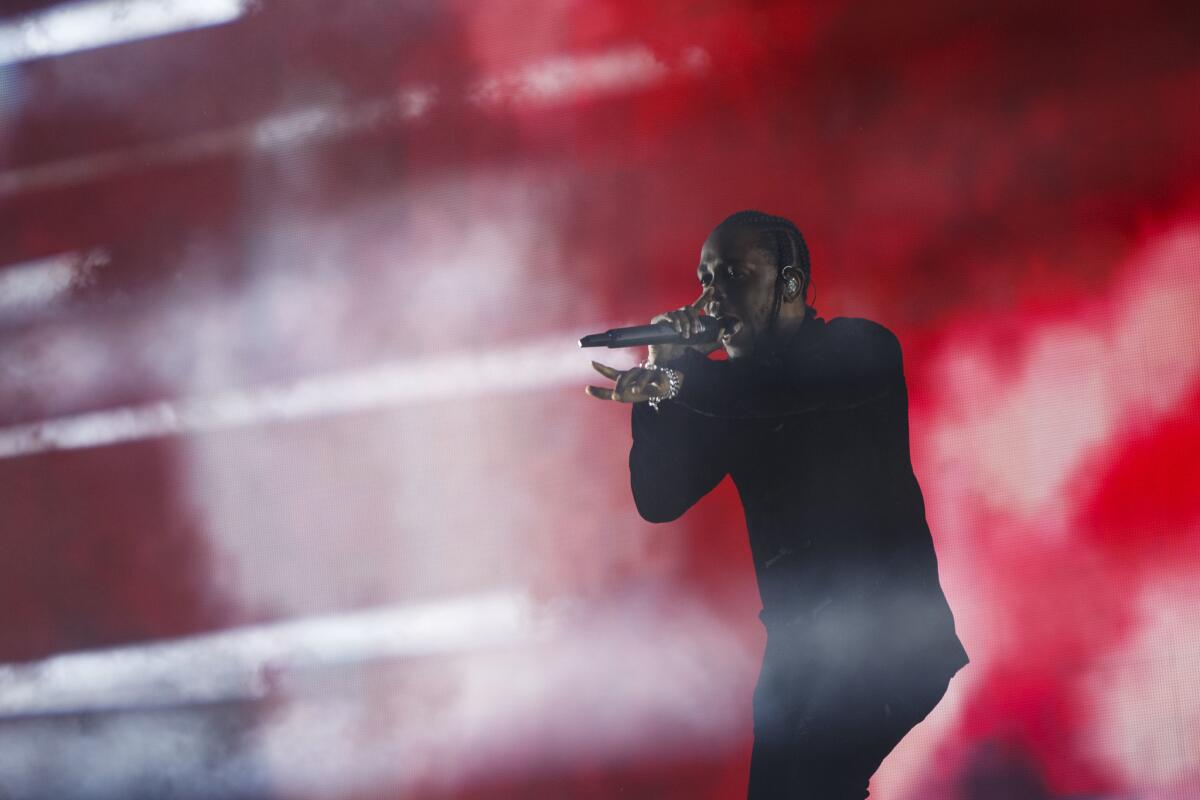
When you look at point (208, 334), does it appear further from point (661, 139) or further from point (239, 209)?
point (661, 139)

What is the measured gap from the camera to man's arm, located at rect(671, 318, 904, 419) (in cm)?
182

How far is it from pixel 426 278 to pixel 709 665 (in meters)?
1.24

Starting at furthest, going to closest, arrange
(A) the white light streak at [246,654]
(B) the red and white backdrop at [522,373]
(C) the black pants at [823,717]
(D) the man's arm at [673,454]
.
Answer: (A) the white light streak at [246,654] < (B) the red and white backdrop at [522,373] < (D) the man's arm at [673,454] < (C) the black pants at [823,717]

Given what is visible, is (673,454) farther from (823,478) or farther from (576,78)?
(576,78)

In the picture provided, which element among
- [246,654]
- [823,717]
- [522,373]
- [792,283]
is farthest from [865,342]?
[246,654]

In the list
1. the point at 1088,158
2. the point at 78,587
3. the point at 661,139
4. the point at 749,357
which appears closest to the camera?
the point at 749,357

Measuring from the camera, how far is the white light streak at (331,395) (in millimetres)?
2838

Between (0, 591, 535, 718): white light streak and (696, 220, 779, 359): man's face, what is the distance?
1.13 metres

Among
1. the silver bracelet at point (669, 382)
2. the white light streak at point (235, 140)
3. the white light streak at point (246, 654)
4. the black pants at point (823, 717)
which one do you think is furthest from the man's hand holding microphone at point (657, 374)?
the white light streak at point (235, 140)

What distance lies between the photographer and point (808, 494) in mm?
1795

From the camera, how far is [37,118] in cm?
318

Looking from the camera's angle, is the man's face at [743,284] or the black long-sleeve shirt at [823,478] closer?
the black long-sleeve shirt at [823,478]

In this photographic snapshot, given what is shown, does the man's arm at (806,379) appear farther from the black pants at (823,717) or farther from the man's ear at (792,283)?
the black pants at (823,717)

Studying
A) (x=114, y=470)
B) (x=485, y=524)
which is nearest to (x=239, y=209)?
(x=114, y=470)
